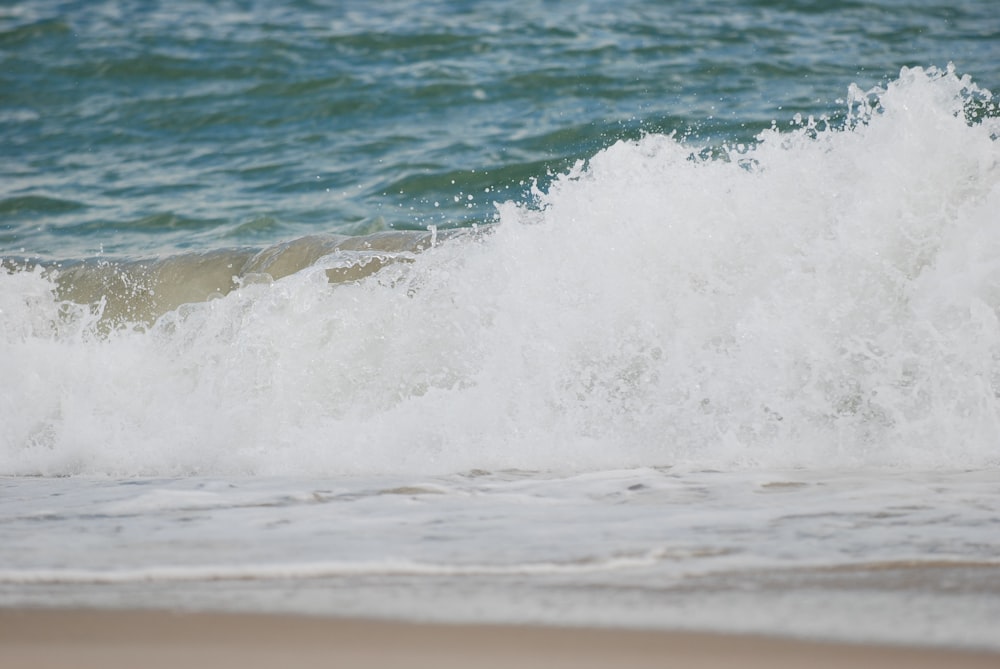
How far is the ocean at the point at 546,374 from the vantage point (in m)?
2.14

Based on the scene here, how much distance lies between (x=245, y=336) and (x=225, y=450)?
688mm

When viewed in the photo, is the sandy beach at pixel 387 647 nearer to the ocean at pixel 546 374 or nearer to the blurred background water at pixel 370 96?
the ocean at pixel 546 374

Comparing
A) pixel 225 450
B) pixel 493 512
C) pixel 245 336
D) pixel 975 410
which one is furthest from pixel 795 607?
pixel 245 336

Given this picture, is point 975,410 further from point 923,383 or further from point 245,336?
point 245,336

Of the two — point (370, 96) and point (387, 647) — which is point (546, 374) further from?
point (370, 96)

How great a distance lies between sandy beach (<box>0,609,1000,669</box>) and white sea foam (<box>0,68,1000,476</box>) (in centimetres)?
144

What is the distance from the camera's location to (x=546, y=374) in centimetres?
369

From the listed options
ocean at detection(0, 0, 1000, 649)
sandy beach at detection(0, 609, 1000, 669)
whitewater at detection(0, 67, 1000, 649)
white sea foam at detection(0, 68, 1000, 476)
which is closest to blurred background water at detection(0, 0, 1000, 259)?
ocean at detection(0, 0, 1000, 649)

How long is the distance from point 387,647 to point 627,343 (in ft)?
7.02

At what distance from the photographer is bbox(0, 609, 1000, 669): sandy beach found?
66.8 inches

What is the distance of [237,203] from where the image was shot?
23.2 feet

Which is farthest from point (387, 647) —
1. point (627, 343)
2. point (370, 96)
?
point (370, 96)

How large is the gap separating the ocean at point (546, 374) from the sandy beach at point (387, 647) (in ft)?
0.20

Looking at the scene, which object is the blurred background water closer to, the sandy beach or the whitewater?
the whitewater
